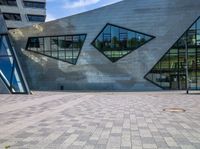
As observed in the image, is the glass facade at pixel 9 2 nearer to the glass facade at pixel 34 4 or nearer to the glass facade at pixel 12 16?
the glass facade at pixel 12 16

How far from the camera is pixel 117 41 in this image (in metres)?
47.2

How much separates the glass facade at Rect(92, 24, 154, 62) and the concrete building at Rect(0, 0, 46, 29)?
3036 centimetres

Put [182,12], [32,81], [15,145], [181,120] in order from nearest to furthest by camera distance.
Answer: [15,145] → [181,120] → [182,12] → [32,81]

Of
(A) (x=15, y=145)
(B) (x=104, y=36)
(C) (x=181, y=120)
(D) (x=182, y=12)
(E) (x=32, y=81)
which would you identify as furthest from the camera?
(E) (x=32, y=81)

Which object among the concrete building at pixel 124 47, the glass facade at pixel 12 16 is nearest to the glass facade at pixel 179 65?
the concrete building at pixel 124 47

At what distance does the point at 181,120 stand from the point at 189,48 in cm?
3323

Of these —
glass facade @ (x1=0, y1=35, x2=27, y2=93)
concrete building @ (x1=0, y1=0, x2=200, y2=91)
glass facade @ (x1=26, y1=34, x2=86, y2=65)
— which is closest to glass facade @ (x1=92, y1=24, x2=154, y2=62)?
concrete building @ (x1=0, y1=0, x2=200, y2=91)

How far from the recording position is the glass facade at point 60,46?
4862 cm

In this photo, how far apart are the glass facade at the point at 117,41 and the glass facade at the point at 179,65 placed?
411cm

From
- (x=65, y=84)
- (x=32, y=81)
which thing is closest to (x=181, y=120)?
(x=65, y=84)

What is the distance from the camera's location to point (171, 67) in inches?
1794

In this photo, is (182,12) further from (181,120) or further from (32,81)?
(181,120)

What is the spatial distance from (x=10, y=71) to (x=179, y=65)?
2358 cm

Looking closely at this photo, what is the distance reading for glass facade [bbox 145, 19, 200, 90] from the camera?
44.4 m
